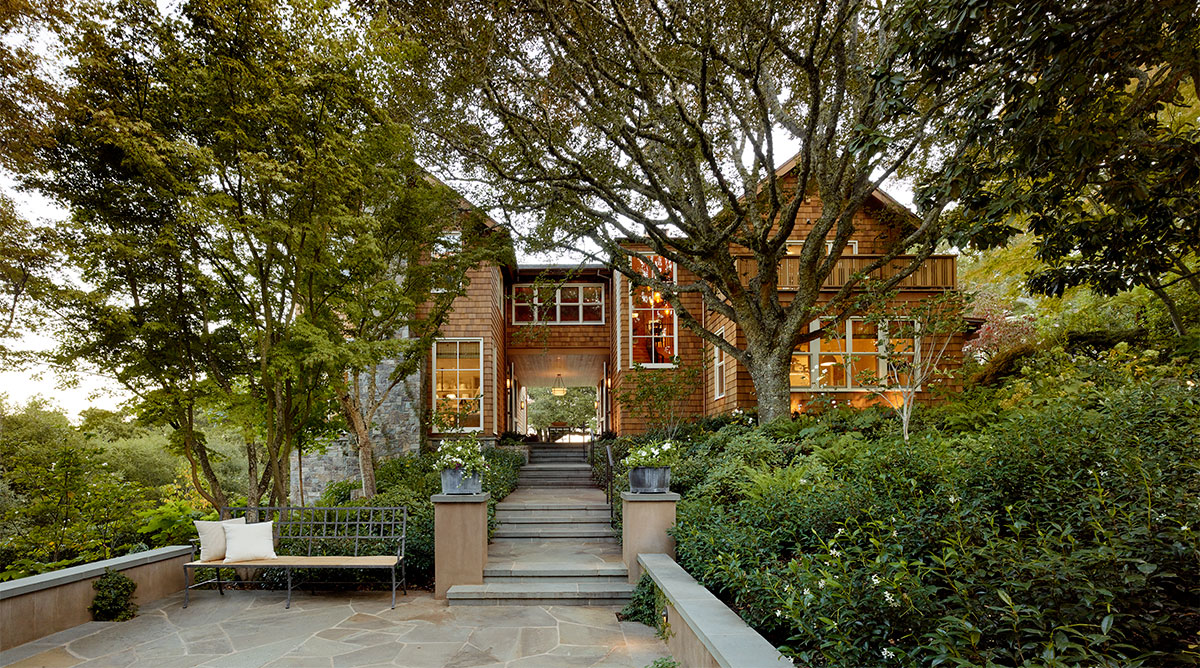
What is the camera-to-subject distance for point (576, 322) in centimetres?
1988

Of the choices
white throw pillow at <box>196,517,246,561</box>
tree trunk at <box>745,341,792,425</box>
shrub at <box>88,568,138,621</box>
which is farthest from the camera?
tree trunk at <box>745,341,792,425</box>

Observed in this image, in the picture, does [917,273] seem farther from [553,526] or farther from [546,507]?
[553,526]

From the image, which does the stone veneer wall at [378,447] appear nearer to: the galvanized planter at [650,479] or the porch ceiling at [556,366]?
the porch ceiling at [556,366]

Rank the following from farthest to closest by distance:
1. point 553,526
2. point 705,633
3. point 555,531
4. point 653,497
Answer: point 553,526, point 555,531, point 653,497, point 705,633

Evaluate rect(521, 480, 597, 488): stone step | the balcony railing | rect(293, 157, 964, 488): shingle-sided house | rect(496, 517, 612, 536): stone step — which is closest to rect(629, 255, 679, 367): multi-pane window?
rect(293, 157, 964, 488): shingle-sided house

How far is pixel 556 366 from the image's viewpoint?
24.4 meters

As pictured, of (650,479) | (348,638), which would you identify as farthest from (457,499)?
(650,479)

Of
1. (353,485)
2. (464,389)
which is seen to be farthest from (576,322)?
(353,485)

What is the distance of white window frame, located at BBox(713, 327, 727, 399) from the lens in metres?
15.3

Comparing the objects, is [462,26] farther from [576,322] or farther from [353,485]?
[576,322]

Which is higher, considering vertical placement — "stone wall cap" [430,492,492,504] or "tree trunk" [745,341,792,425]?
"tree trunk" [745,341,792,425]

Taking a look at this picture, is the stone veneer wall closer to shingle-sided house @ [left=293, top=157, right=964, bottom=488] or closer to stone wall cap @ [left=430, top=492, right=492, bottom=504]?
shingle-sided house @ [left=293, top=157, right=964, bottom=488]

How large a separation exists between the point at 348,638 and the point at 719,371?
460 inches

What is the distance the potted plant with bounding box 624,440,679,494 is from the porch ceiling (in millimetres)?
10967
